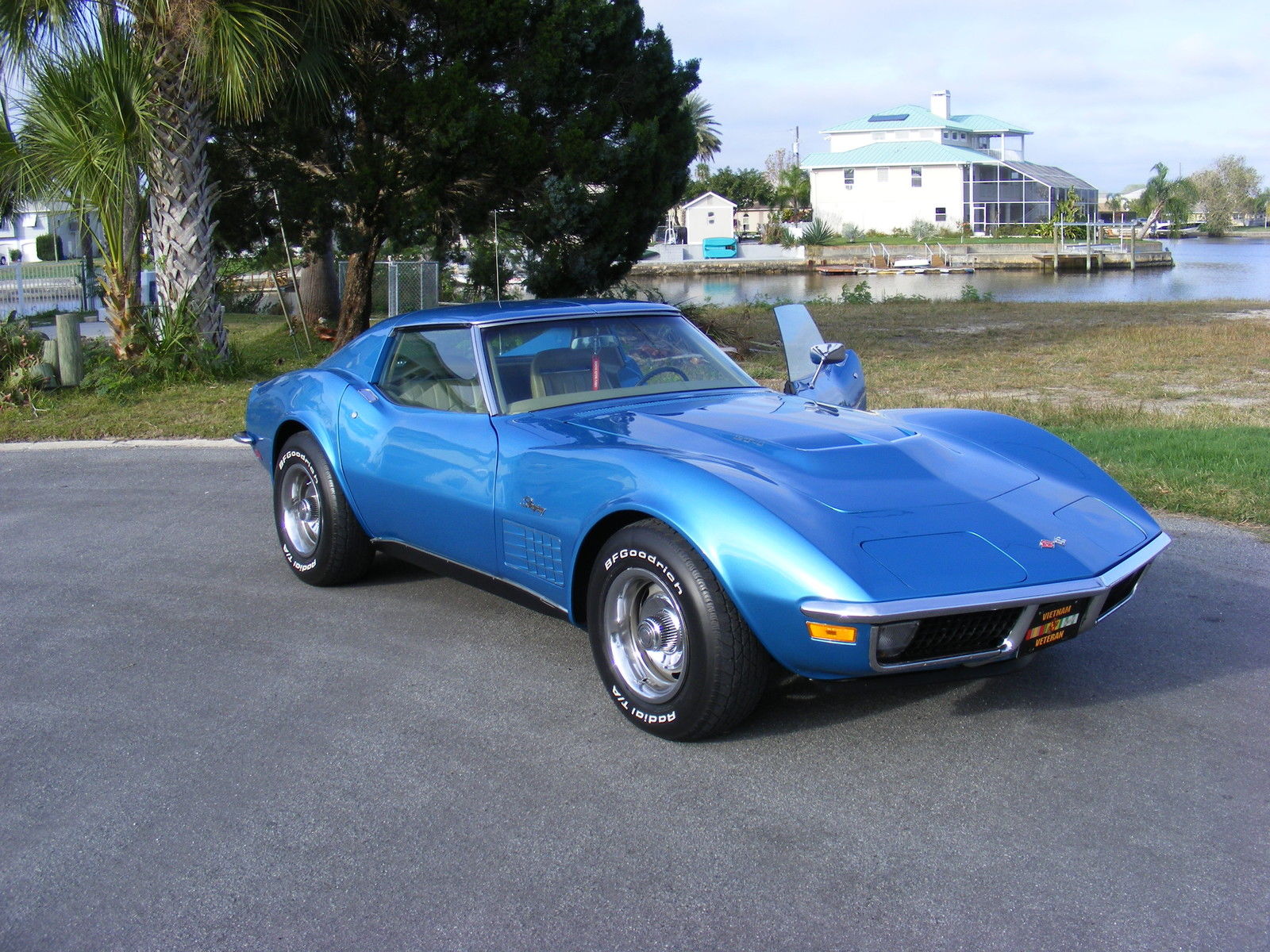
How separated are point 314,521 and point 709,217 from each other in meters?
89.2

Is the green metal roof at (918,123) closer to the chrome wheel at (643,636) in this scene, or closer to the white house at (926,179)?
the white house at (926,179)

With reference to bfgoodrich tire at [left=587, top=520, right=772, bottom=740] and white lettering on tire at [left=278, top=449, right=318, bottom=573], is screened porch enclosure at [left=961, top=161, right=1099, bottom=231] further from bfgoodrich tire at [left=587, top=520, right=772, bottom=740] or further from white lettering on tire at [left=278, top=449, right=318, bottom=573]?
bfgoodrich tire at [left=587, top=520, right=772, bottom=740]

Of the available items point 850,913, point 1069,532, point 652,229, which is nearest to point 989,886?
point 850,913

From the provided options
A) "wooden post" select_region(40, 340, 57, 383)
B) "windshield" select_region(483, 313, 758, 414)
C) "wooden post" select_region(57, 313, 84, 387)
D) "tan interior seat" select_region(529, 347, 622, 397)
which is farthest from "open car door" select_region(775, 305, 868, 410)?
"wooden post" select_region(40, 340, 57, 383)

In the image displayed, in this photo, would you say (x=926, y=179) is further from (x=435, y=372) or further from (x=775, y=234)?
(x=435, y=372)

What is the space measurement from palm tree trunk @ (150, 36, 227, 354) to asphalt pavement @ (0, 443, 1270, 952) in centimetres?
815

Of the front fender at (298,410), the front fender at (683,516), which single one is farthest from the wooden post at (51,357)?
the front fender at (683,516)

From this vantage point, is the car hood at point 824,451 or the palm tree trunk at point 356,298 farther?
the palm tree trunk at point 356,298

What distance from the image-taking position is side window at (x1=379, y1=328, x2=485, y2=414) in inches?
185

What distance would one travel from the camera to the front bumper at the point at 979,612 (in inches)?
124

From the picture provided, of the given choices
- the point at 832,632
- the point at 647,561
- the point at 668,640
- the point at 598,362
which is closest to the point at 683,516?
the point at 647,561

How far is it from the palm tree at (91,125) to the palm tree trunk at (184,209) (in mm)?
249

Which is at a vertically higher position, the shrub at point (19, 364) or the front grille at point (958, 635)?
the shrub at point (19, 364)

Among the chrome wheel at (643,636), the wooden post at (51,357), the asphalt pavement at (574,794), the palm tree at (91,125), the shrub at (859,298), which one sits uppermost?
the palm tree at (91,125)
